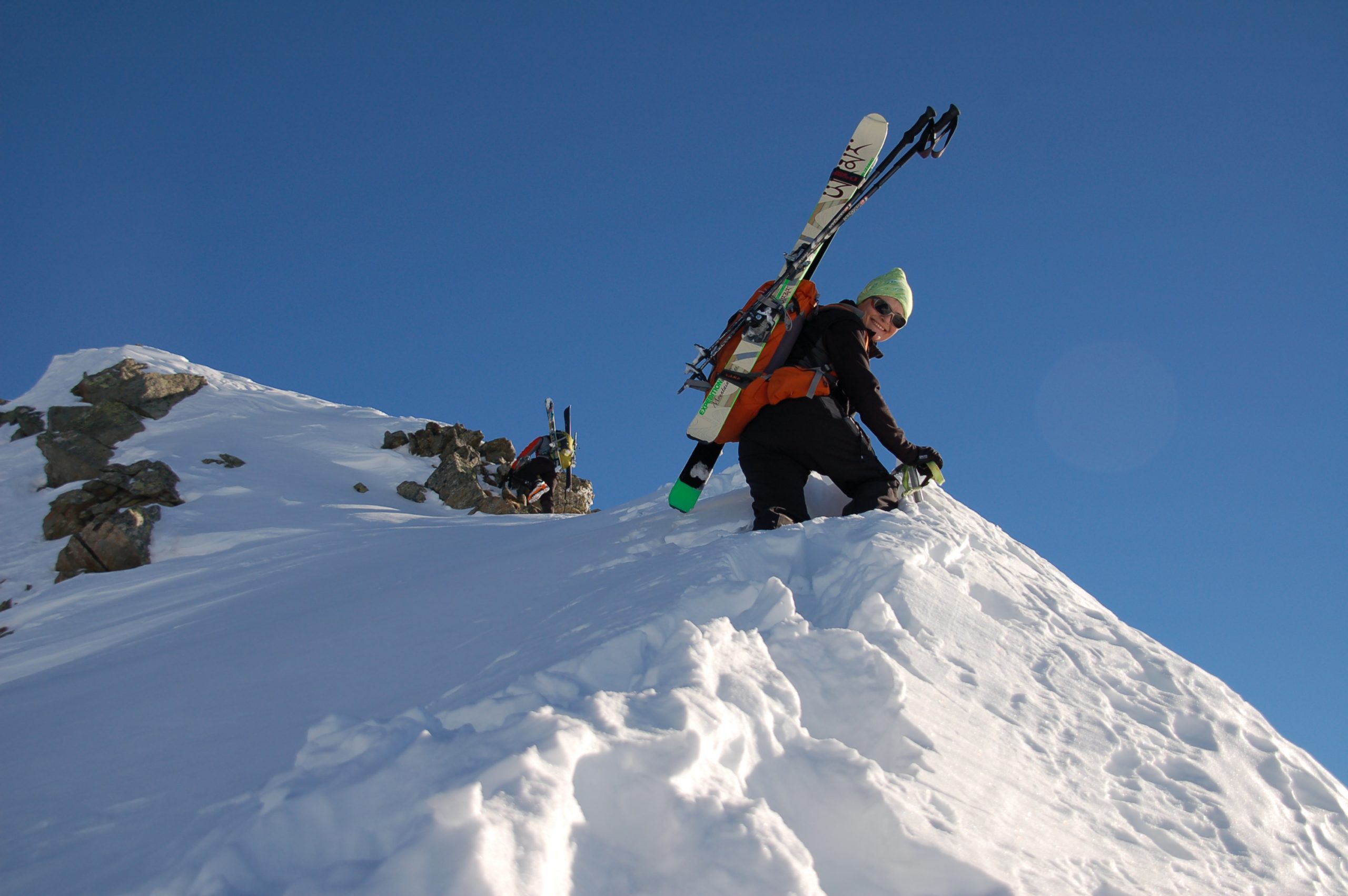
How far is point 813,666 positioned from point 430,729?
Answer: 1.15 m

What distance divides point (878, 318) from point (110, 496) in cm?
1371

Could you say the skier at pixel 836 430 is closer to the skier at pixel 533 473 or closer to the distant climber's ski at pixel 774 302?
the distant climber's ski at pixel 774 302

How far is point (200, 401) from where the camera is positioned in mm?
16906

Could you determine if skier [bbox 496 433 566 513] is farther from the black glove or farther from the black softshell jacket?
the black glove

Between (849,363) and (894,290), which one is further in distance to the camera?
(894,290)

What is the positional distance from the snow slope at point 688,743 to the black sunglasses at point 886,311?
1.13m

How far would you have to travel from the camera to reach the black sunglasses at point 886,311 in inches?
176

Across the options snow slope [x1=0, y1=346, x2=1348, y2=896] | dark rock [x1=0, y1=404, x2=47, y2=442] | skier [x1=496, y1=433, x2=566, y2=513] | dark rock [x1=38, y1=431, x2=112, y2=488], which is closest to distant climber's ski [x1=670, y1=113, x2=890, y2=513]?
snow slope [x1=0, y1=346, x2=1348, y2=896]

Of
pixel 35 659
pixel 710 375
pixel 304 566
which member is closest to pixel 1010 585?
pixel 710 375

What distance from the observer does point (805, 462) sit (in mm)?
4230

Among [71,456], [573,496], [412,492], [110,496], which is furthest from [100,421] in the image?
[573,496]

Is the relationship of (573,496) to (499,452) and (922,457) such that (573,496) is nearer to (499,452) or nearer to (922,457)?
(499,452)

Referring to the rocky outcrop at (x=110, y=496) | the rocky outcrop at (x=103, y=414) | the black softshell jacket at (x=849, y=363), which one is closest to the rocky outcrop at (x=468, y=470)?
the rocky outcrop at (x=110, y=496)

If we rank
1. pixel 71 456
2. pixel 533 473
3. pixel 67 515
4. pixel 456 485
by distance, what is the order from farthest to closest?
pixel 533 473
pixel 456 485
pixel 71 456
pixel 67 515
